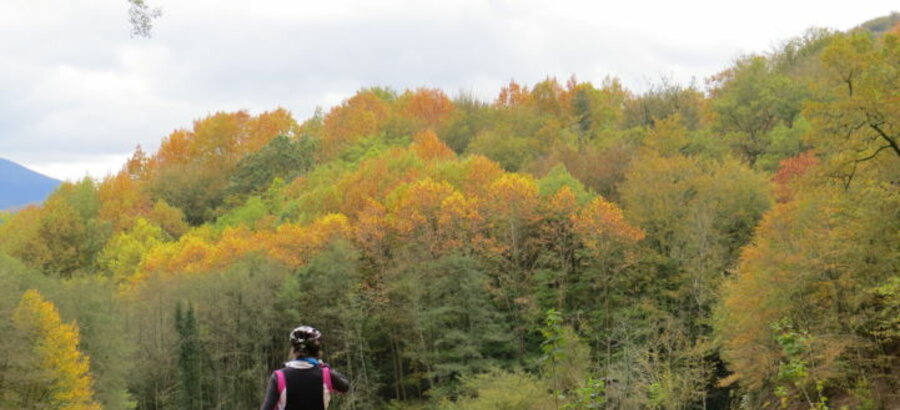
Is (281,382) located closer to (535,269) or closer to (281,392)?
(281,392)

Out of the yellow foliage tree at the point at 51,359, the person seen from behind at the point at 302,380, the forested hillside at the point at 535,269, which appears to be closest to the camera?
the person seen from behind at the point at 302,380

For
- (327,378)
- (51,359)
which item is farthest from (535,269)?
(327,378)

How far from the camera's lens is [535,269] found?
131 ft

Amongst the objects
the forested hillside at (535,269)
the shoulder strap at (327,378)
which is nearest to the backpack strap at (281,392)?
the shoulder strap at (327,378)

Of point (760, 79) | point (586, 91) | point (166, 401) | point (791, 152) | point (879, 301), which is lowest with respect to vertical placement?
point (166, 401)

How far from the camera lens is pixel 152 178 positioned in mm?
75000

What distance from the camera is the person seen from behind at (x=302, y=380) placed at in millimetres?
5125

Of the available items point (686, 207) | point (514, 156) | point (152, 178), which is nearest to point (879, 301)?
point (686, 207)

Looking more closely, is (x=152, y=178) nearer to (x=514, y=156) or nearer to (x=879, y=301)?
(x=514, y=156)

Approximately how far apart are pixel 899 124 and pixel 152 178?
223 ft

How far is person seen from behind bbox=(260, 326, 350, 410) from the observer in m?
5.12

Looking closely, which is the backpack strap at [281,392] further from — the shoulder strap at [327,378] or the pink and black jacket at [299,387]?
the shoulder strap at [327,378]

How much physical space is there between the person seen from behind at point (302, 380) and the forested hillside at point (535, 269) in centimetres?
1054

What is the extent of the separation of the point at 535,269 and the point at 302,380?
35208mm
